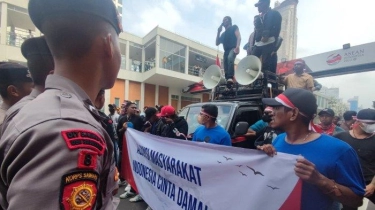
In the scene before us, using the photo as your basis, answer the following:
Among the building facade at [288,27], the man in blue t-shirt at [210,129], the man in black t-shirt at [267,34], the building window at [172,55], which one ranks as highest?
the building facade at [288,27]

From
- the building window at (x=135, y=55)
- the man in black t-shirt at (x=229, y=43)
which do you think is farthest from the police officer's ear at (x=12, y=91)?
the building window at (x=135, y=55)

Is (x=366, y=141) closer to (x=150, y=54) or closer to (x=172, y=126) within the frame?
(x=172, y=126)

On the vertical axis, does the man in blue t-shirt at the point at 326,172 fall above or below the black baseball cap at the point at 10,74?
below

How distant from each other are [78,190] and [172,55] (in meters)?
21.8

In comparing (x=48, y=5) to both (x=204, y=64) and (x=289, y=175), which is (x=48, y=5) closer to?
(x=289, y=175)

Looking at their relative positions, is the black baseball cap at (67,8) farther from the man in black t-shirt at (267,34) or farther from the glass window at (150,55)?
the glass window at (150,55)

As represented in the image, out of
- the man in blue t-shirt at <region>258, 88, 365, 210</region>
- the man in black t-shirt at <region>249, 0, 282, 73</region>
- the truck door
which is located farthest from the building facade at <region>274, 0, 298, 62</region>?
the man in blue t-shirt at <region>258, 88, 365, 210</region>

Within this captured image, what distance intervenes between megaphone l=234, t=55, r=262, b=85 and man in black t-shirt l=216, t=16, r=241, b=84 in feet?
3.60

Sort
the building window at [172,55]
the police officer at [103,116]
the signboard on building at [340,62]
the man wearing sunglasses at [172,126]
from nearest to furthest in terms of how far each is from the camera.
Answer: the police officer at [103,116] → the man wearing sunglasses at [172,126] → the signboard on building at [340,62] → the building window at [172,55]

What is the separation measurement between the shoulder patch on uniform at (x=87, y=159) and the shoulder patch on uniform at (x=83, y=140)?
0.04 ft

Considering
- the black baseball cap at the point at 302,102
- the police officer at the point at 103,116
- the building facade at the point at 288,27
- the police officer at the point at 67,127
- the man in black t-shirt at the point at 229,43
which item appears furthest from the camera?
the building facade at the point at 288,27

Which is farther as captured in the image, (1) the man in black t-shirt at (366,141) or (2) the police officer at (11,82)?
(1) the man in black t-shirt at (366,141)

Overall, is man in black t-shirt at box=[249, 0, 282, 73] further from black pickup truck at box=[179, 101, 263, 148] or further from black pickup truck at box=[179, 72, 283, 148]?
black pickup truck at box=[179, 101, 263, 148]

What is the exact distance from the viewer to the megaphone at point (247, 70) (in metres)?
4.92
